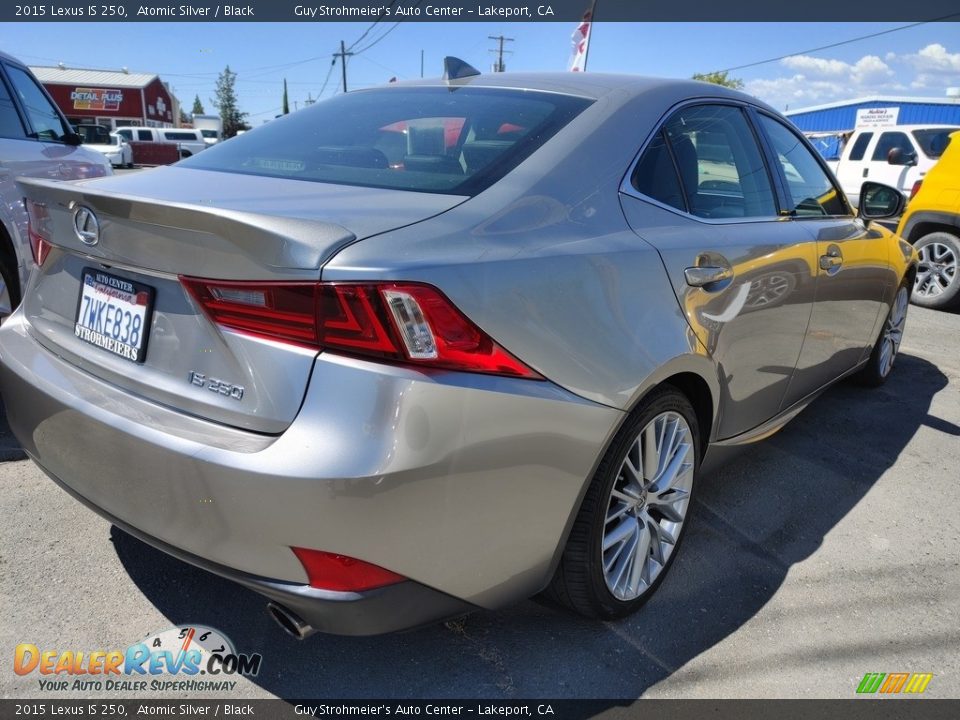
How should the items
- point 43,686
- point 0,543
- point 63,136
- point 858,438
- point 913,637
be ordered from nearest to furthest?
point 43,686 < point 913,637 < point 0,543 < point 858,438 < point 63,136

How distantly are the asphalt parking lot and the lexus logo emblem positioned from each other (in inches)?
44.1

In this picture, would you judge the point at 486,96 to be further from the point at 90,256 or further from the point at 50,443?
the point at 50,443

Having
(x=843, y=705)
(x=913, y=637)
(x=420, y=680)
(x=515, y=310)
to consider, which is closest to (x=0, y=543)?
(x=420, y=680)

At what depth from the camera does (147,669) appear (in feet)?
6.64

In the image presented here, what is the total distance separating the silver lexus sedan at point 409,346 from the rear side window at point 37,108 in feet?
10.1

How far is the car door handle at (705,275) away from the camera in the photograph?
2.23m

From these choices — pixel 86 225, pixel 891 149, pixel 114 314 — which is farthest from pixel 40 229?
pixel 891 149

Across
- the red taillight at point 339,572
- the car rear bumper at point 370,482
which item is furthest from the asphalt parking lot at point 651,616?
the red taillight at point 339,572

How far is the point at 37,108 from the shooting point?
4863 millimetres

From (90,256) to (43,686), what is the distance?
1151 mm

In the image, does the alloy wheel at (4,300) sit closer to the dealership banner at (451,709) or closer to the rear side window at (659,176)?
the dealership banner at (451,709)

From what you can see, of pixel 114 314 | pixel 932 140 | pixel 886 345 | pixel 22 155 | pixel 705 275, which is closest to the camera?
pixel 114 314

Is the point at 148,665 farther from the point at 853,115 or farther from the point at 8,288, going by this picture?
the point at 853,115

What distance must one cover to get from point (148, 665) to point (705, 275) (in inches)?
78.3
